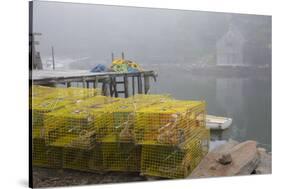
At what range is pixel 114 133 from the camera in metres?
5.58

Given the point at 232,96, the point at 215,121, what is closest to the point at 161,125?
the point at 215,121

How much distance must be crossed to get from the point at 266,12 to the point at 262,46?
39cm

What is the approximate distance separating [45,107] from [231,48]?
7.23 ft

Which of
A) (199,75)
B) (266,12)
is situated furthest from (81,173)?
(266,12)

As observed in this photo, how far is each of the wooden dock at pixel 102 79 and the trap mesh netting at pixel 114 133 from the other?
0.07 metres

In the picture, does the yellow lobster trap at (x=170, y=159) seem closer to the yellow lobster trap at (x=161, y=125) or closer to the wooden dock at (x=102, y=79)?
the yellow lobster trap at (x=161, y=125)

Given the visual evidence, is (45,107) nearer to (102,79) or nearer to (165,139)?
(102,79)

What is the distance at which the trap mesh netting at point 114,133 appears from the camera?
5387mm

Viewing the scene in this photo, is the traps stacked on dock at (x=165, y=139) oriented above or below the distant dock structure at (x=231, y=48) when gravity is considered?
below

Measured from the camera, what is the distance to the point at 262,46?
623cm

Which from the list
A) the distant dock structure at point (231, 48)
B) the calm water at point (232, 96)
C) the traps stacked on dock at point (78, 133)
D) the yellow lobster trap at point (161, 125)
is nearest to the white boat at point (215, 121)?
the calm water at point (232, 96)

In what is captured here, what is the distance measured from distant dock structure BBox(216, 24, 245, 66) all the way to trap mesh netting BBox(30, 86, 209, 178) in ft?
2.10

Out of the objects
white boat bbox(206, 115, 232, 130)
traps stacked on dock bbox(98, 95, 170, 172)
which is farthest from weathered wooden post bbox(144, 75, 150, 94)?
white boat bbox(206, 115, 232, 130)
